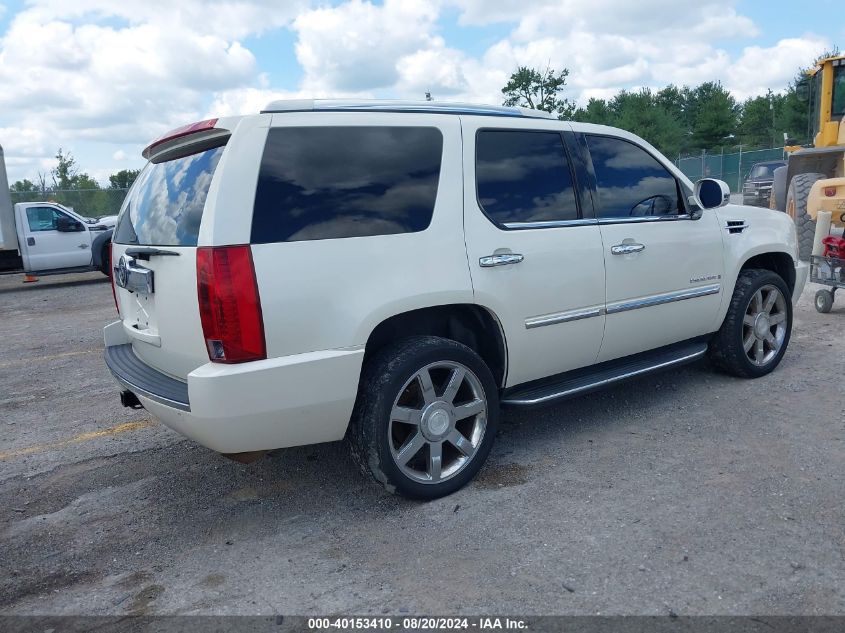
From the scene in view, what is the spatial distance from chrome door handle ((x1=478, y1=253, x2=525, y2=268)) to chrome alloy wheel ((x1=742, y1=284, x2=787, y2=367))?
2.29 m

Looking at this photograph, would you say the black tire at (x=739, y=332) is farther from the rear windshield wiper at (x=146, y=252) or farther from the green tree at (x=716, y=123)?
the green tree at (x=716, y=123)

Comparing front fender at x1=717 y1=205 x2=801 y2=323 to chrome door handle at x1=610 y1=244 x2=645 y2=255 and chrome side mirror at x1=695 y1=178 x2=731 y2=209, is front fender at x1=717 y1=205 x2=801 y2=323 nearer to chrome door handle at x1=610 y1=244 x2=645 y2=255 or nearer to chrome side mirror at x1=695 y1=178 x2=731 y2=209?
chrome side mirror at x1=695 y1=178 x2=731 y2=209

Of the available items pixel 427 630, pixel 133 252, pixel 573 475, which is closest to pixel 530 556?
pixel 427 630

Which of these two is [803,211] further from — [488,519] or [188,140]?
[188,140]

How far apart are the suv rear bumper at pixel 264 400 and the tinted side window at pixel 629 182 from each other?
1.99 meters

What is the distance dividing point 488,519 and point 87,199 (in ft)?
82.0

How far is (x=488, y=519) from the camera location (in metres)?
3.32

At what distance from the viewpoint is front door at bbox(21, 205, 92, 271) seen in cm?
1480

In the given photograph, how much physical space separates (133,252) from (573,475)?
250 centimetres

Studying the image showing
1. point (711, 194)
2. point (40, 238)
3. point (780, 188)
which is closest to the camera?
point (711, 194)

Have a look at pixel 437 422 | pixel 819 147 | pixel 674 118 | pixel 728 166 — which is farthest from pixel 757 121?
pixel 437 422

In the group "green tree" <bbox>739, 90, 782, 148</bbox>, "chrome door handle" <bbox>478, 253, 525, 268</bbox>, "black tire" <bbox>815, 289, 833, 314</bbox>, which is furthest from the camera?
"green tree" <bbox>739, 90, 782, 148</bbox>

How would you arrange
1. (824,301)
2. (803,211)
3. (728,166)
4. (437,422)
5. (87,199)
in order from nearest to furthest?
(437,422), (824,301), (803,211), (87,199), (728,166)

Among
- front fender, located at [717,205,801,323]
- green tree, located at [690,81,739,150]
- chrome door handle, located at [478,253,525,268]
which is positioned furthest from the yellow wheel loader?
green tree, located at [690,81,739,150]
